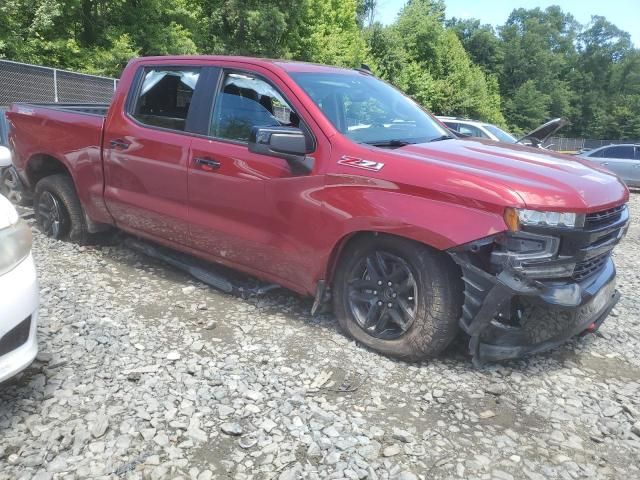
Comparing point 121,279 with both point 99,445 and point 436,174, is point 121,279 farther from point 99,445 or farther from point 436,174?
point 436,174

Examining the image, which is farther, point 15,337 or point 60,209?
point 60,209

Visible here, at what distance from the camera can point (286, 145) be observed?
3.47 m

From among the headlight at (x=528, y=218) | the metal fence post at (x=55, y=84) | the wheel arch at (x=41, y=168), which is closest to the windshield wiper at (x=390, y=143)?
the headlight at (x=528, y=218)

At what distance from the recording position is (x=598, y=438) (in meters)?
2.80

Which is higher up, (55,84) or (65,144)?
(55,84)

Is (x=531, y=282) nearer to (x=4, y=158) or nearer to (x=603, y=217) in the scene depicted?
(x=603, y=217)

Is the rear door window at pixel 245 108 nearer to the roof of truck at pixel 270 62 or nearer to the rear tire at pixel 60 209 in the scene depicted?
the roof of truck at pixel 270 62

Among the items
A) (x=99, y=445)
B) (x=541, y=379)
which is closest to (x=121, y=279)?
(x=99, y=445)

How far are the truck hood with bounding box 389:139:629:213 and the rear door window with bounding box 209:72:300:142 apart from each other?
0.99 metres

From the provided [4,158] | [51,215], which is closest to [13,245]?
[4,158]

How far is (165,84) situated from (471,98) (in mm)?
43167

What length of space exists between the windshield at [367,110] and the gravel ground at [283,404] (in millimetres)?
1395

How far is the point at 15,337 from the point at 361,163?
205 cm

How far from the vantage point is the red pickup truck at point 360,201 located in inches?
117
